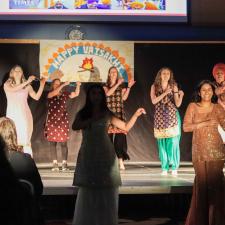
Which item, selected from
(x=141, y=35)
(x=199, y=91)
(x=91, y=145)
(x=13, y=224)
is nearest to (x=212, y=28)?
(x=141, y=35)

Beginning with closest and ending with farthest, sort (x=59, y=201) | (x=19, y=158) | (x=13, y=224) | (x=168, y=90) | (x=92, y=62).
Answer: (x=13, y=224) < (x=19, y=158) < (x=59, y=201) < (x=168, y=90) < (x=92, y=62)

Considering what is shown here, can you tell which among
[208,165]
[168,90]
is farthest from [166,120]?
[208,165]

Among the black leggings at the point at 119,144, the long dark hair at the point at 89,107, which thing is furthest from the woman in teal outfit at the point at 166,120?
the long dark hair at the point at 89,107

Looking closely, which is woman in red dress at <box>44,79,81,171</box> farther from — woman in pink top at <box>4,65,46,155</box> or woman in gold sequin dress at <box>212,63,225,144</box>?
woman in gold sequin dress at <box>212,63,225,144</box>

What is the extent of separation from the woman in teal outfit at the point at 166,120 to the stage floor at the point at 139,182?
0.21 metres

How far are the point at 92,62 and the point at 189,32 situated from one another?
1525mm

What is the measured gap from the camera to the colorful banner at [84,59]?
27.6 ft

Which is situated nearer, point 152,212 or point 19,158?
point 19,158

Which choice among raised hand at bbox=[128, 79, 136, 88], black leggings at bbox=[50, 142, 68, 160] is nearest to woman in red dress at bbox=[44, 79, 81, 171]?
black leggings at bbox=[50, 142, 68, 160]

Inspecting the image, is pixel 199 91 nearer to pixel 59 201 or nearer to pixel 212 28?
pixel 59 201

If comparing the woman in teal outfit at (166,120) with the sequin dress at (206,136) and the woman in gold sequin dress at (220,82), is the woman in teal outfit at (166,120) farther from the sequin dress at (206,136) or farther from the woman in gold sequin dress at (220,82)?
the sequin dress at (206,136)

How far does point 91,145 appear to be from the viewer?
4320 mm

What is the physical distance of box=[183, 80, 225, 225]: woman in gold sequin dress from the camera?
4.46 meters

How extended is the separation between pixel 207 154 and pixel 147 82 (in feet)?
14.1
